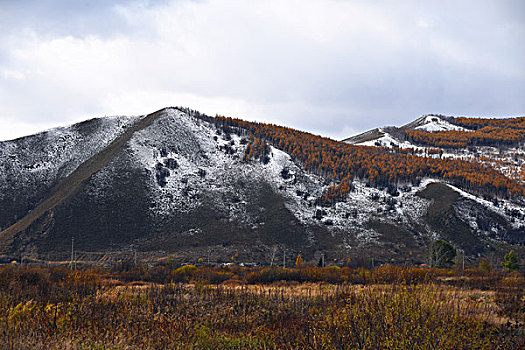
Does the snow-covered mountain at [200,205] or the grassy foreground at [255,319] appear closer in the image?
the grassy foreground at [255,319]

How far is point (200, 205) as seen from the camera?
84062 millimetres

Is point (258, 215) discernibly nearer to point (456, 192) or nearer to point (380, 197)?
point (380, 197)

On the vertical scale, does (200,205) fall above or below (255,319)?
above

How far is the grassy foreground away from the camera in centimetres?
709

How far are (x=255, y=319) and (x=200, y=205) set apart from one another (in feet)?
238

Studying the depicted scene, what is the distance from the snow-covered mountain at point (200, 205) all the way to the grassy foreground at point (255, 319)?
50886 millimetres

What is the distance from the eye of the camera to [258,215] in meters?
83.3

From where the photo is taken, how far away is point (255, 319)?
12.8 metres

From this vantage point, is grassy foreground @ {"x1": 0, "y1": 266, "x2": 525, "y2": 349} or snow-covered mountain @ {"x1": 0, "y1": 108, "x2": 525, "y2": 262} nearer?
grassy foreground @ {"x1": 0, "y1": 266, "x2": 525, "y2": 349}

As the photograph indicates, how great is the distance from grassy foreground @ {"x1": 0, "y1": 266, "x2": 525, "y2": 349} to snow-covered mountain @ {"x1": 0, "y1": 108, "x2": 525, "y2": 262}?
50.9 meters

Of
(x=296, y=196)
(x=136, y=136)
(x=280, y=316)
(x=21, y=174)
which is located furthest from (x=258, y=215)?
(x=280, y=316)

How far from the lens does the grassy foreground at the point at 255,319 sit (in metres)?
7.09

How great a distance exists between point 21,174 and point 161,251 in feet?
175

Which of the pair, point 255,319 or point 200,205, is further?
point 200,205
